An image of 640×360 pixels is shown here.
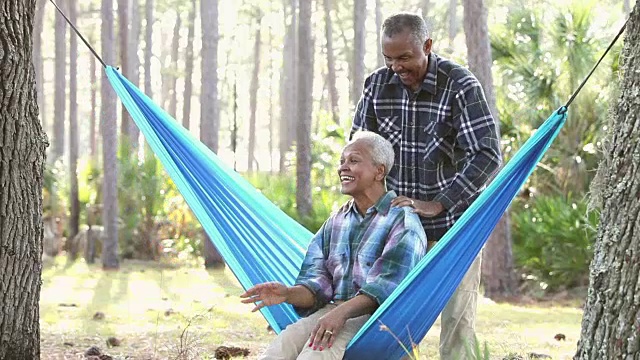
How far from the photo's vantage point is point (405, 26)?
3.53 metres

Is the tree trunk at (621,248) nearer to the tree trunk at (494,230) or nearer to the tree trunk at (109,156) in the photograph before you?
the tree trunk at (494,230)

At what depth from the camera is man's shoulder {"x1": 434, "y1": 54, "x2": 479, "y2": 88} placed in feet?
12.0

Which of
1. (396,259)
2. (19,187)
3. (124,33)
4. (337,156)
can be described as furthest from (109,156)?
(396,259)

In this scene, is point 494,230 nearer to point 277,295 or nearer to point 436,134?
point 436,134

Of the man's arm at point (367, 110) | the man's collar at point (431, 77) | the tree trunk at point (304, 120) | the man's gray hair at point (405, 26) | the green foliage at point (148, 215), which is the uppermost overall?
the man's gray hair at point (405, 26)

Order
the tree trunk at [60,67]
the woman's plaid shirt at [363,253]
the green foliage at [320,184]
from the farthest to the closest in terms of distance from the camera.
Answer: the tree trunk at [60,67], the green foliage at [320,184], the woman's plaid shirt at [363,253]

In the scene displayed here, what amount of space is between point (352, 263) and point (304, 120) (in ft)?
30.1

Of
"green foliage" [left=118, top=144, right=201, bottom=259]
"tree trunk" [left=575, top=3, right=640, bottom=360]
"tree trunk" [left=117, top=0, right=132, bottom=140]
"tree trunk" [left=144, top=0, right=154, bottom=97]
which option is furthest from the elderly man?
"tree trunk" [left=144, top=0, right=154, bottom=97]

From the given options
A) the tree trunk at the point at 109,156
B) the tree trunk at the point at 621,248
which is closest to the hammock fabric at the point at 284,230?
the tree trunk at the point at 621,248

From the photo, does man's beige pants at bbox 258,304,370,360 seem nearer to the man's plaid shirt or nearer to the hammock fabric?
the hammock fabric

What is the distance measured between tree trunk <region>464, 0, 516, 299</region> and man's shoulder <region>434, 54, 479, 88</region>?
17.7 feet

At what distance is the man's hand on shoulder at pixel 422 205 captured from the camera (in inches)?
132

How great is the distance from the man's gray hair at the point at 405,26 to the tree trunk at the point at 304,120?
8.56m

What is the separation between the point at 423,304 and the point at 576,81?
7560 millimetres
